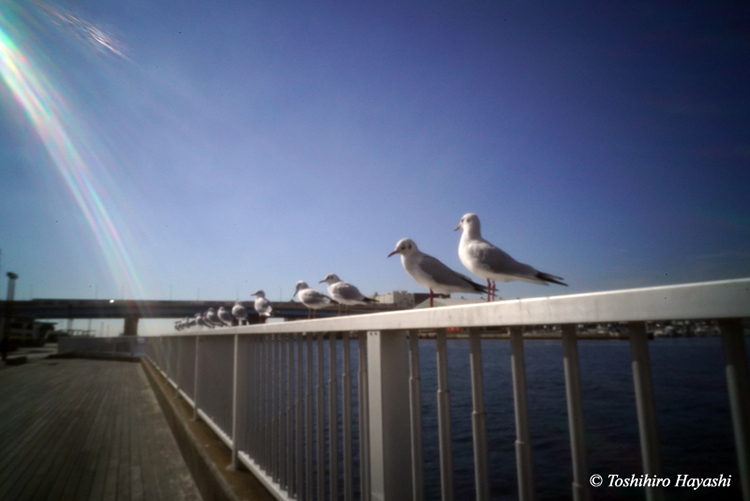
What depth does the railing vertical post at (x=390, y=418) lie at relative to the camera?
136cm

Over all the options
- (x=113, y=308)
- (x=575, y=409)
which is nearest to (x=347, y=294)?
(x=575, y=409)

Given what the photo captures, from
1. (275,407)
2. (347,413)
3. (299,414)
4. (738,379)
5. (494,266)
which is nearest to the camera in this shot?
(738,379)

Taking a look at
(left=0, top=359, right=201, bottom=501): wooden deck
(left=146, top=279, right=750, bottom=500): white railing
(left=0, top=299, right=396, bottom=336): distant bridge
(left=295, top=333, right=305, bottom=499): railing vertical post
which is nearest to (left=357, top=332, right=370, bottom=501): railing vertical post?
(left=146, top=279, right=750, bottom=500): white railing

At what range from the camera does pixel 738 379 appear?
23.6 inches

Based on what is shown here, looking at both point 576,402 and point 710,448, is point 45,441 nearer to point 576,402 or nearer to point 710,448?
point 576,402

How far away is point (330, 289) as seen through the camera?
6.61 metres

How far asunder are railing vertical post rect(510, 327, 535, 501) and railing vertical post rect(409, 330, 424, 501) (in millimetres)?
398

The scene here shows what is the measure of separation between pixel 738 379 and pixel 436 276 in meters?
2.86

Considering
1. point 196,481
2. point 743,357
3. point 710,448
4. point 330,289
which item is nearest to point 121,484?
point 196,481

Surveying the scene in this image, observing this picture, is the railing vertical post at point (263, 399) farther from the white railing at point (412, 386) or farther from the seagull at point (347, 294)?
the seagull at point (347, 294)

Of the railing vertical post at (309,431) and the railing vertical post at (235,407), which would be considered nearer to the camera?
the railing vertical post at (309,431)

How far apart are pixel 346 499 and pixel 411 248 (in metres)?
2.28

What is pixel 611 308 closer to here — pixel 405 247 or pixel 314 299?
pixel 405 247

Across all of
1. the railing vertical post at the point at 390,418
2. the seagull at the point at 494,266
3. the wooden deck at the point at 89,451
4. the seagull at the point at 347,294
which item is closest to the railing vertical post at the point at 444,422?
the railing vertical post at the point at 390,418
